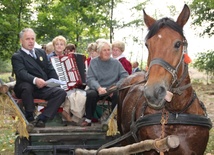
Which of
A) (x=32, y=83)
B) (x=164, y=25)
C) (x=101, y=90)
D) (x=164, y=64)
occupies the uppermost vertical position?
(x=164, y=25)

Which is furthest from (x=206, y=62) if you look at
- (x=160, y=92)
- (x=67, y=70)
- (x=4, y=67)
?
(x=4, y=67)

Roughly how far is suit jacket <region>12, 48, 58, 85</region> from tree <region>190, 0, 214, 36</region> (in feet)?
43.3

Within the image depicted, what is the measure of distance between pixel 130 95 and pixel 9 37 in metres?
12.8

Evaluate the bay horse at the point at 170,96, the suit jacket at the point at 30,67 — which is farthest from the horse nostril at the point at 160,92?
the suit jacket at the point at 30,67

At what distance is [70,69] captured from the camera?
229 inches

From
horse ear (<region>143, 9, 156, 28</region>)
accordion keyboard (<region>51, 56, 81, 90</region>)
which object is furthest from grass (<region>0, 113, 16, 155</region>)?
horse ear (<region>143, 9, 156, 28</region>)

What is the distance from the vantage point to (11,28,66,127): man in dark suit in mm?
5181

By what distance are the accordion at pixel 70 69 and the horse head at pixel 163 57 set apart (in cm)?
245

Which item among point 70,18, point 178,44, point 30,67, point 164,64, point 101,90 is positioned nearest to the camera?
point 164,64

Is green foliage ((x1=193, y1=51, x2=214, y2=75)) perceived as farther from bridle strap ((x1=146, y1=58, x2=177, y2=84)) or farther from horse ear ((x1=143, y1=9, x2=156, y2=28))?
bridle strap ((x1=146, y1=58, x2=177, y2=84))

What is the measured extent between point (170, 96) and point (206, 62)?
16907 mm

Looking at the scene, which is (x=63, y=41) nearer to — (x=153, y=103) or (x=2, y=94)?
(x=2, y=94)

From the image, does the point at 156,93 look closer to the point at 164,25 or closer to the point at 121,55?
the point at 164,25

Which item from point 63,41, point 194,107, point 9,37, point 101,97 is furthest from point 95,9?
point 194,107
